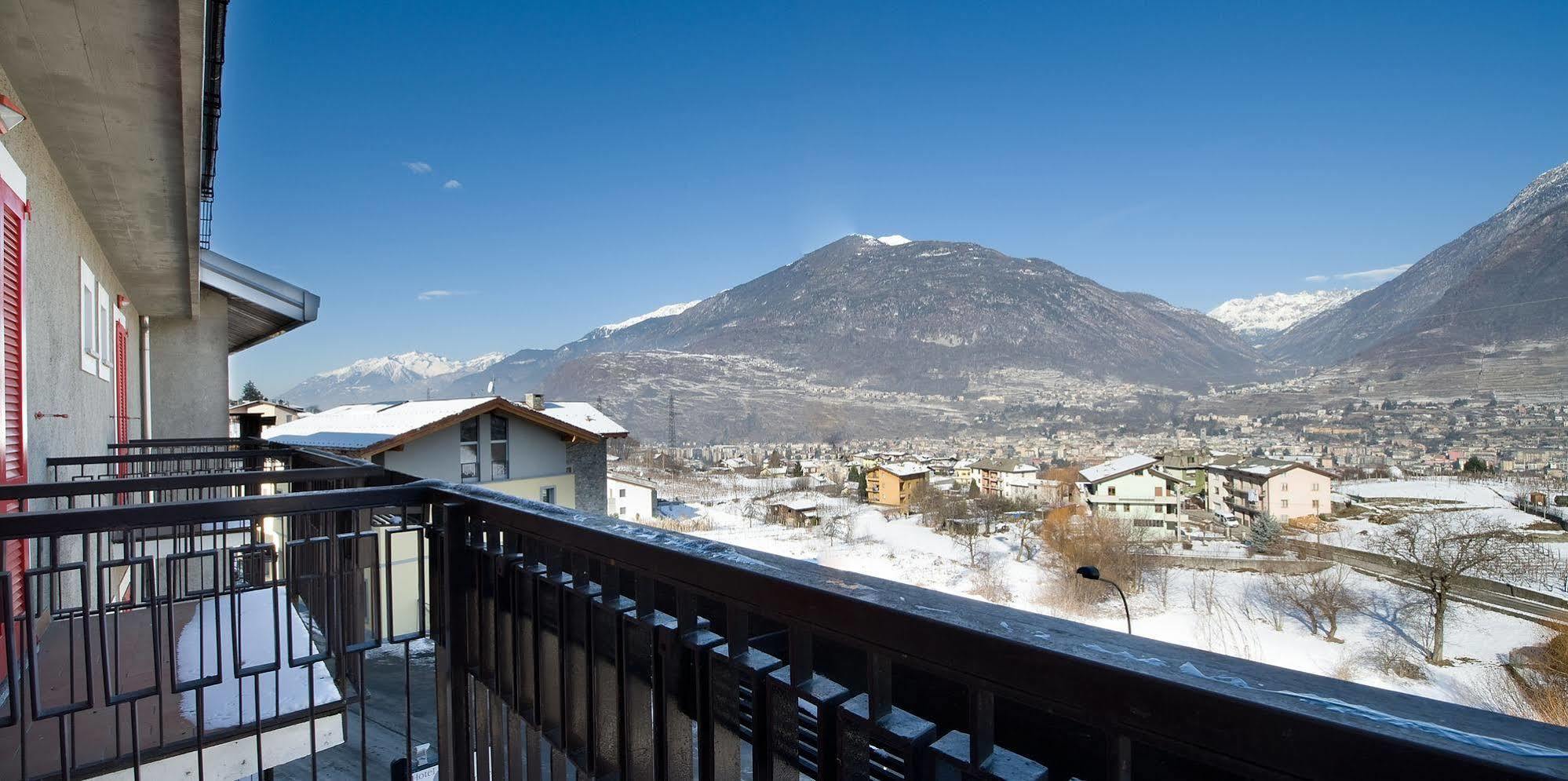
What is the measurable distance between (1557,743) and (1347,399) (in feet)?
289

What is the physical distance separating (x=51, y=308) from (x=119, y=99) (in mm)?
1634

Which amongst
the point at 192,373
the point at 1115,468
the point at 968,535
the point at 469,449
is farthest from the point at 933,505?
the point at 192,373

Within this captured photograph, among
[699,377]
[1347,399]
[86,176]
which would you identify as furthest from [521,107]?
[1347,399]

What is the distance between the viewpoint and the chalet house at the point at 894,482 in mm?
47844

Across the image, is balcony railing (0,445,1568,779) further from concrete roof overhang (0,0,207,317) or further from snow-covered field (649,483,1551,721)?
snow-covered field (649,483,1551,721)

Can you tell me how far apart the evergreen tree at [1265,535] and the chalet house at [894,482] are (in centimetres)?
1845

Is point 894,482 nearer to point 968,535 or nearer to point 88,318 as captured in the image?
point 968,535

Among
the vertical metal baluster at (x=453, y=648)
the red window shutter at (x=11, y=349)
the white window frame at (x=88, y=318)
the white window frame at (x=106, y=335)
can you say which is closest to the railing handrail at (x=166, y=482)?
the red window shutter at (x=11, y=349)

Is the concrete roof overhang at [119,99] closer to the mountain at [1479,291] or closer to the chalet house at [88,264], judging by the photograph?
the chalet house at [88,264]

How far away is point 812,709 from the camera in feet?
2.88

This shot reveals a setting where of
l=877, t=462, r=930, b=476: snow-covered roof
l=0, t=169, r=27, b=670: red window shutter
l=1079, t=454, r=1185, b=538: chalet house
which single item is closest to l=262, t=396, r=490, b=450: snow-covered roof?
l=0, t=169, r=27, b=670: red window shutter

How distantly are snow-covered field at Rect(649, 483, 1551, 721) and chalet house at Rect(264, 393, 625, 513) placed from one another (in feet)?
19.6

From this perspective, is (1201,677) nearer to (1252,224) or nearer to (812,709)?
(812,709)

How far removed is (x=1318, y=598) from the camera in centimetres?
2578
